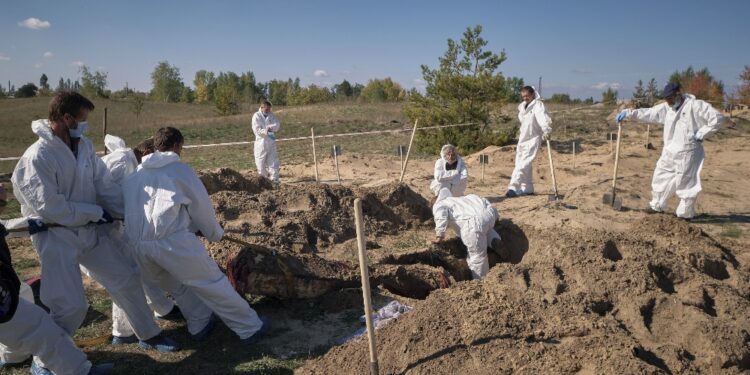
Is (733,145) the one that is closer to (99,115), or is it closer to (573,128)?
(573,128)

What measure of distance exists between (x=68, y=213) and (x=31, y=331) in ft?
2.58

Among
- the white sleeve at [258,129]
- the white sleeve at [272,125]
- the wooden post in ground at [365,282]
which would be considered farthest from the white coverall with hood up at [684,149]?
the white sleeve at [258,129]

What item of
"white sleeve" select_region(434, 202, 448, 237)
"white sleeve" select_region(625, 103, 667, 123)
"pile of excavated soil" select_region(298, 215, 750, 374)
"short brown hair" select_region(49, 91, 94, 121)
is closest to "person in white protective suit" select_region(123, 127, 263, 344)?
"short brown hair" select_region(49, 91, 94, 121)

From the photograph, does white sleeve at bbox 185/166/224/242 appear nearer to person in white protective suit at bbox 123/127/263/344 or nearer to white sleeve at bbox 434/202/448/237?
person in white protective suit at bbox 123/127/263/344

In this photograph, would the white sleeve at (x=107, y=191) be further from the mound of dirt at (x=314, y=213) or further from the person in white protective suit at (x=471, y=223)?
the person in white protective suit at (x=471, y=223)

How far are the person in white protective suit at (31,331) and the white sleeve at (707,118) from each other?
7.94 meters

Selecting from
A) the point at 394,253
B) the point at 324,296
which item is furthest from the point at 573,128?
the point at 324,296

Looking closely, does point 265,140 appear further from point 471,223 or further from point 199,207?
point 199,207

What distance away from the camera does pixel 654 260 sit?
5.02 metres

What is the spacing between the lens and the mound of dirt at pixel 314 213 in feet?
23.2

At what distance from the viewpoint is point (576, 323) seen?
3732mm

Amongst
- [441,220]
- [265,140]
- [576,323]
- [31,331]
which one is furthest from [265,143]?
[576,323]

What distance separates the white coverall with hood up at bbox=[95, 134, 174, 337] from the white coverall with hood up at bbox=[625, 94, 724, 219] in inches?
278

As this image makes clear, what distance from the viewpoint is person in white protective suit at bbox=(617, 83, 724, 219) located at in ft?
25.6
